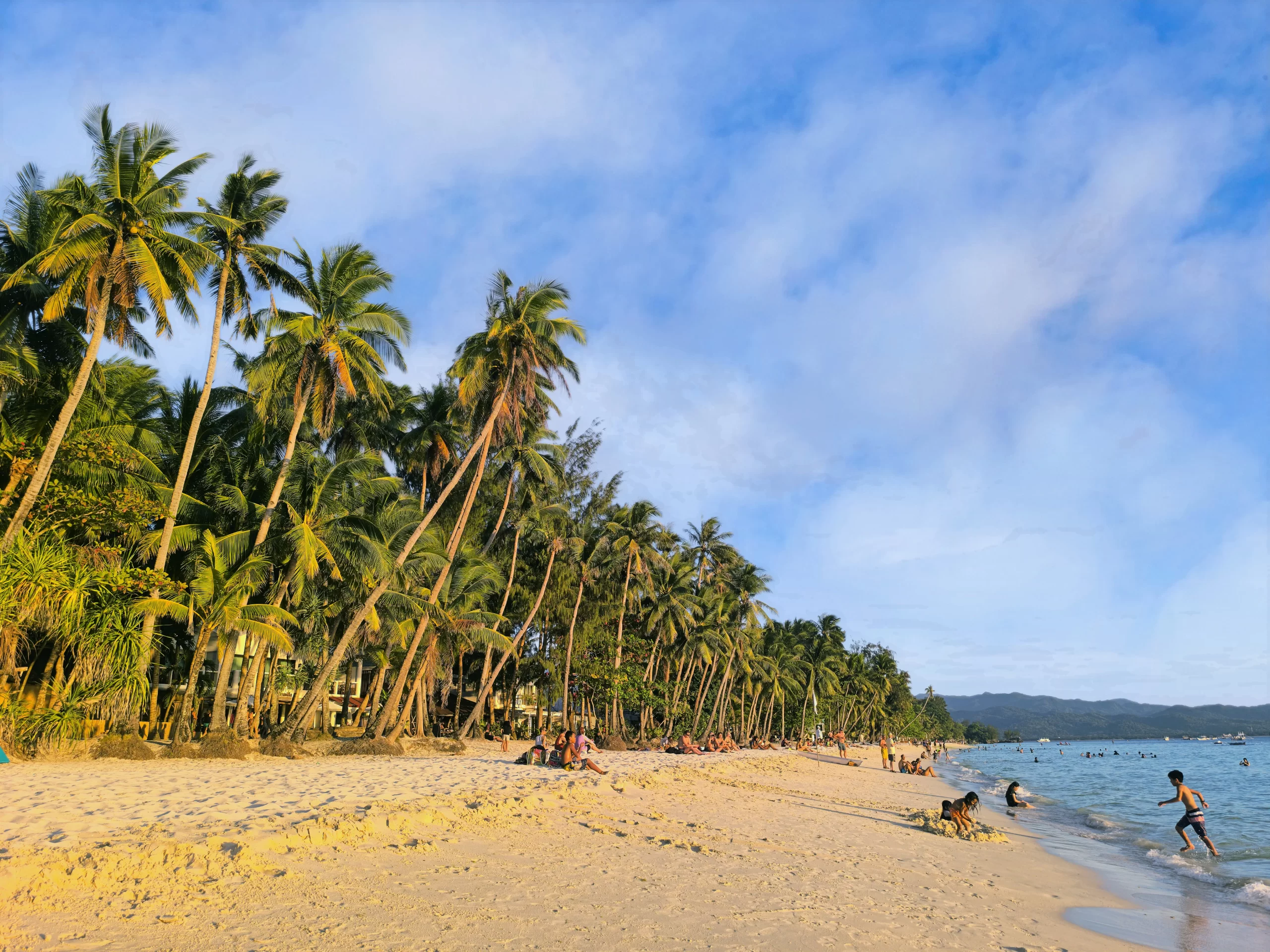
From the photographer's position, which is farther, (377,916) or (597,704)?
(597,704)

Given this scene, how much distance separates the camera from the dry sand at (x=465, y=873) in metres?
5.64

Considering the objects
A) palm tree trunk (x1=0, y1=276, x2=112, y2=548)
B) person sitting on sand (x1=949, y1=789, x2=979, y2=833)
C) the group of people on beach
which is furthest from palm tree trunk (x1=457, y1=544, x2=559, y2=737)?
person sitting on sand (x1=949, y1=789, x2=979, y2=833)

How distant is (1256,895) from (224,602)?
69.7ft

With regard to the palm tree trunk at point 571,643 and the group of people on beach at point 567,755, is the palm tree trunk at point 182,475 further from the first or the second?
the palm tree trunk at point 571,643

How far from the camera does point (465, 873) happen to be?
7492 millimetres

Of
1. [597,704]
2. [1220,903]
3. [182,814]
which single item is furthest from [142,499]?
[597,704]

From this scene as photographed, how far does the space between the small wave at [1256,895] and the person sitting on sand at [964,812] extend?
13.7 ft

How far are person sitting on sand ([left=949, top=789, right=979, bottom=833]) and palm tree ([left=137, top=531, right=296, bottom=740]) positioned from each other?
15.8 m

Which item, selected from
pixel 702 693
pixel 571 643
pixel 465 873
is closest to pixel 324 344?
pixel 465 873

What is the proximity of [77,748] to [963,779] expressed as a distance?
146 feet

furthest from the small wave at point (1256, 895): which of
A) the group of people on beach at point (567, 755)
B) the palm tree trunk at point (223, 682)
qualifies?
the palm tree trunk at point (223, 682)

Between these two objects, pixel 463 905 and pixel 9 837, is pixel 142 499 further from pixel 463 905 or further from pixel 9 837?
pixel 463 905

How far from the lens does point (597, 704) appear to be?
146 ft

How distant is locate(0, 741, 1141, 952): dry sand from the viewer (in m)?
5.64
